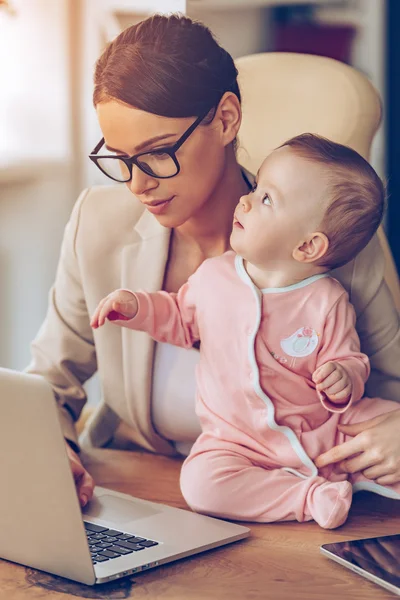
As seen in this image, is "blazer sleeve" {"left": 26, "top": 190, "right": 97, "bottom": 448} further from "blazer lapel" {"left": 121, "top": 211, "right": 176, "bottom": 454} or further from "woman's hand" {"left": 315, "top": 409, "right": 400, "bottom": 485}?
"woman's hand" {"left": 315, "top": 409, "right": 400, "bottom": 485}

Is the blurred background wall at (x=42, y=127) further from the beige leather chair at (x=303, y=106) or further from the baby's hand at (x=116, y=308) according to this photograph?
the baby's hand at (x=116, y=308)

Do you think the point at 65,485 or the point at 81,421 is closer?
the point at 65,485

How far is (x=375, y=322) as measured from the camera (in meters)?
1.34

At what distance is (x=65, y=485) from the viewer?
2.96ft

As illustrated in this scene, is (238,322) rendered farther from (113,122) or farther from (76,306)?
(76,306)

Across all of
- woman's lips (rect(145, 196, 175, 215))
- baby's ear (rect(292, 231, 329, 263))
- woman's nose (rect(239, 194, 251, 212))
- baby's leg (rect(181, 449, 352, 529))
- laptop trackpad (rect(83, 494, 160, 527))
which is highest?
woman's nose (rect(239, 194, 251, 212))

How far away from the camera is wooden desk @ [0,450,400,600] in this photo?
0.93 metres

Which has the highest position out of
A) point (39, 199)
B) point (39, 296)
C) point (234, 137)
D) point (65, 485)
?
point (234, 137)

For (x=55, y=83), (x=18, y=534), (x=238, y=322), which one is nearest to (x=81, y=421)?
(x=238, y=322)

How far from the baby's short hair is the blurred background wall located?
160 centimetres

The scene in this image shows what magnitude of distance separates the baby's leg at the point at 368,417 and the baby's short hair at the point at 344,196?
0.20 meters

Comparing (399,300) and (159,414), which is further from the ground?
(399,300)

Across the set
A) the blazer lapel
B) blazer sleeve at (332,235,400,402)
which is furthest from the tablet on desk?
A: the blazer lapel

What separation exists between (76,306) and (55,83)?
151cm
